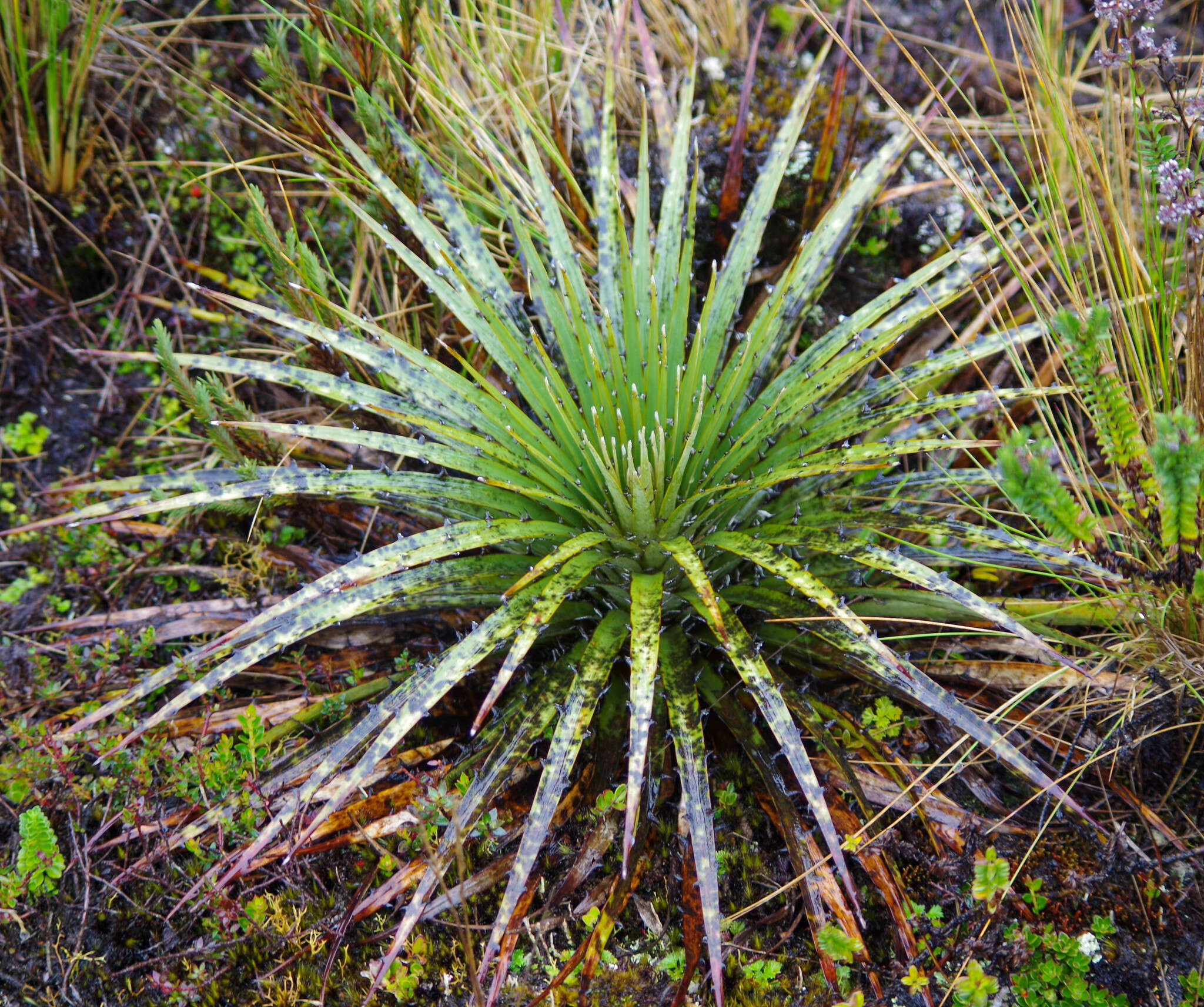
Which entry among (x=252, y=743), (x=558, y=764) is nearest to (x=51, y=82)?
(x=252, y=743)

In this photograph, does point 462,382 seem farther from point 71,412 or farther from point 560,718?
point 71,412

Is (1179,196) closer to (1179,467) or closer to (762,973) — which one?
(1179,467)

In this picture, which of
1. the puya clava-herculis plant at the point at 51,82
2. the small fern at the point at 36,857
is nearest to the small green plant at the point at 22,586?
the small fern at the point at 36,857

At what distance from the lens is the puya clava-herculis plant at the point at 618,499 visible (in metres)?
1.69

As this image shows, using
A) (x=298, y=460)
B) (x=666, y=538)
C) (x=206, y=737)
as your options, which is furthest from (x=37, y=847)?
(x=666, y=538)

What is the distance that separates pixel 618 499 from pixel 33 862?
154 centimetres

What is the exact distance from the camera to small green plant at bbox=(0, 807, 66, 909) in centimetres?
188

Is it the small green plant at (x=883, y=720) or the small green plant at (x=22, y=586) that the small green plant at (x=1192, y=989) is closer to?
the small green plant at (x=883, y=720)

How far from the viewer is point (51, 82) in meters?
2.90

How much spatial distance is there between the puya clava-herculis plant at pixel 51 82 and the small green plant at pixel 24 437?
866mm

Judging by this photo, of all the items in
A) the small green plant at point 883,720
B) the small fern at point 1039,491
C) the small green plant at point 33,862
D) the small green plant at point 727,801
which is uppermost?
the small fern at point 1039,491

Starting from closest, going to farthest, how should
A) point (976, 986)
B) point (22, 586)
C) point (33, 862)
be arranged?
point (976, 986) < point (33, 862) < point (22, 586)

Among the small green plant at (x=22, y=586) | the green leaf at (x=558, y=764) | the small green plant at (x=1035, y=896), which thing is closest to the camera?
the green leaf at (x=558, y=764)

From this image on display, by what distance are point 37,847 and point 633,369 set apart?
1.73 m
